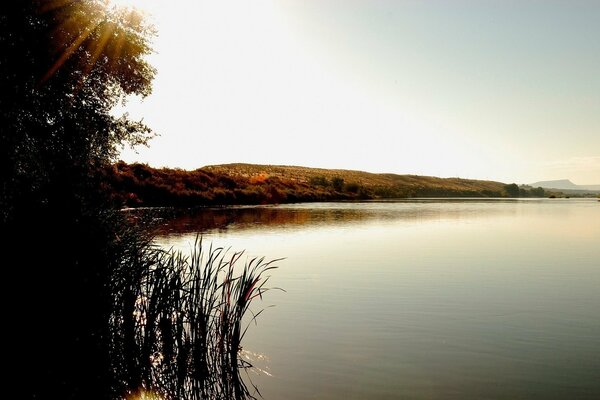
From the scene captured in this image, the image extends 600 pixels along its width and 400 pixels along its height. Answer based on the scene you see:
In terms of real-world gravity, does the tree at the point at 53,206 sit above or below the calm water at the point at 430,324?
above

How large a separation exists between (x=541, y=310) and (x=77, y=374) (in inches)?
579

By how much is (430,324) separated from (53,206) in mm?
11190

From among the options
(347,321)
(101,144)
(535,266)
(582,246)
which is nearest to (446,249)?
(535,266)

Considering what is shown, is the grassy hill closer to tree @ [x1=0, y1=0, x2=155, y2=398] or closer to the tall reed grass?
tree @ [x1=0, y1=0, x2=155, y2=398]

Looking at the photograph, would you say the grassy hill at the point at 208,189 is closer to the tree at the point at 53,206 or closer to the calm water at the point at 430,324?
the tree at the point at 53,206

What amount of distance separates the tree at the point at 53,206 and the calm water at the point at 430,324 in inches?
154

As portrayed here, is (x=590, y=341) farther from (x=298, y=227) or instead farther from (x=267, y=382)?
(x=298, y=227)

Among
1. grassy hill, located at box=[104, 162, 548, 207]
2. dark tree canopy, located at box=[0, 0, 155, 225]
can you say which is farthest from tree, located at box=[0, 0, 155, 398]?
grassy hill, located at box=[104, 162, 548, 207]

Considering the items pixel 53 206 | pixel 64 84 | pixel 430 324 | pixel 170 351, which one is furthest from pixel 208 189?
pixel 170 351

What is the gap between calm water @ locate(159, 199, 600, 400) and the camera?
1056 centimetres

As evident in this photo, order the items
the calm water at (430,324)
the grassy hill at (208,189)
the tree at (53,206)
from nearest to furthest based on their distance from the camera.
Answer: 1. the tree at (53,206)
2. the calm water at (430,324)
3. the grassy hill at (208,189)

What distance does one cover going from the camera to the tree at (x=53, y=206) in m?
9.19

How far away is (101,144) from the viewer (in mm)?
19922

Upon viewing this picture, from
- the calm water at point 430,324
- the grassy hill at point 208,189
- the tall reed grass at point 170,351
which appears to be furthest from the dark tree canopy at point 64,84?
the grassy hill at point 208,189
